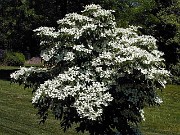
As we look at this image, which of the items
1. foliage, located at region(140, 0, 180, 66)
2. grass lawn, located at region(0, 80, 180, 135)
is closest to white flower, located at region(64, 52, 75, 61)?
grass lawn, located at region(0, 80, 180, 135)

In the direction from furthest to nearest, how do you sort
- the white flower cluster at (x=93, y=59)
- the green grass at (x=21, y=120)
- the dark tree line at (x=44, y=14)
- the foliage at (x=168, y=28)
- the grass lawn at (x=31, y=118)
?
1. the foliage at (x=168, y=28)
2. the dark tree line at (x=44, y=14)
3. the grass lawn at (x=31, y=118)
4. the green grass at (x=21, y=120)
5. the white flower cluster at (x=93, y=59)

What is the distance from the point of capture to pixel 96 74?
1023 cm

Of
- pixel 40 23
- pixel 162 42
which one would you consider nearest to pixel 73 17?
pixel 40 23

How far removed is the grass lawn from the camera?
1562cm

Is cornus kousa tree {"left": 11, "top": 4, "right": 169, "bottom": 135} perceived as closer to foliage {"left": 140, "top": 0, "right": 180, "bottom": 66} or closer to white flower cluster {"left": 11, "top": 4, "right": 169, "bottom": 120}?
white flower cluster {"left": 11, "top": 4, "right": 169, "bottom": 120}

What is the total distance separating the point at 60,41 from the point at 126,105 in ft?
7.41

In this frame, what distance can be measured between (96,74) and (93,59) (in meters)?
0.37

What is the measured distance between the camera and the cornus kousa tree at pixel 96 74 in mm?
9602

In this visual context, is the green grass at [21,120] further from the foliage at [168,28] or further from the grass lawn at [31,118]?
the foliage at [168,28]

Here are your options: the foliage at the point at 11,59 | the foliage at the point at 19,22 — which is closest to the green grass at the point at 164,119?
the foliage at the point at 19,22

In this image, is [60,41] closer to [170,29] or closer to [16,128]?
[16,128]

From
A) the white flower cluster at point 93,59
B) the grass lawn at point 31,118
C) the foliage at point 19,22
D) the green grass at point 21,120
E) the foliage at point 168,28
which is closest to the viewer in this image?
the white flower cluster at point 93,59

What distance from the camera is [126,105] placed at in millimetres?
10219

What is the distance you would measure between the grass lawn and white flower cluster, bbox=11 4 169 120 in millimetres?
5134
